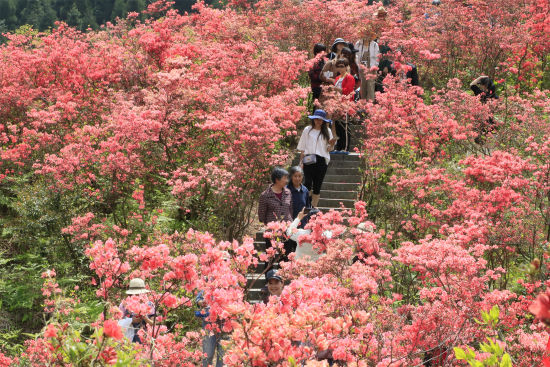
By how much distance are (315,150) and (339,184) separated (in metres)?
1.35

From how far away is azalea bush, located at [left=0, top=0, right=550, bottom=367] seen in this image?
4.45 metres

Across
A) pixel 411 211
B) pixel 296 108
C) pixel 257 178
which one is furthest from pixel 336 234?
pixel 296 108

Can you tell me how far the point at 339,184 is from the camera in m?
9.73

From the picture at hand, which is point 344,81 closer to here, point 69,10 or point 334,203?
point 334,203

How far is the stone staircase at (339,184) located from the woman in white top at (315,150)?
552 mm

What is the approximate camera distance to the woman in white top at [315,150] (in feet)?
28.2

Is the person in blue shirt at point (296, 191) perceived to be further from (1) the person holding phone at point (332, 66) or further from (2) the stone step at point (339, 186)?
(1) the person holding phone at point (332, 66)

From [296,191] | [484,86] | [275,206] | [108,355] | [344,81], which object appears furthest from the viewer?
[484,86]

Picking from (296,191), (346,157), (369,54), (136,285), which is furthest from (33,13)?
(136,285)

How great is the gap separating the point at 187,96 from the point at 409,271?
5.71 metres

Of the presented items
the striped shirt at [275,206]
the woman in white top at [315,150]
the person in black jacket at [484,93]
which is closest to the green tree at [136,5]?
the person in black jacket at [484,93]

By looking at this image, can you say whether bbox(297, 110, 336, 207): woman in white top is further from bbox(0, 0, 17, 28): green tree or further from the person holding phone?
bbox(0, 0, 17, 28): green tree

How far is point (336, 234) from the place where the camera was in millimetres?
6355

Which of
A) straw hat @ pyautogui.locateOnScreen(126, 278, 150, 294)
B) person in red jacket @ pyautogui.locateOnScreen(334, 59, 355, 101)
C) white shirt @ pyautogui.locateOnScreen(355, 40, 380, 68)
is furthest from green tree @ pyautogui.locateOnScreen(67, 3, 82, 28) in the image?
straw hat @ pyautogui.locateOnScreen(126, 278, 150, 294)
